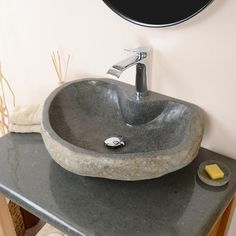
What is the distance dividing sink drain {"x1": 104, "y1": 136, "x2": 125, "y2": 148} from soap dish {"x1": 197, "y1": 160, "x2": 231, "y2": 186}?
26cm

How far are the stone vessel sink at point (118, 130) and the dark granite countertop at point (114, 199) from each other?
0.08 meters

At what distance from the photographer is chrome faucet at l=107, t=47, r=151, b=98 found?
3.34ft

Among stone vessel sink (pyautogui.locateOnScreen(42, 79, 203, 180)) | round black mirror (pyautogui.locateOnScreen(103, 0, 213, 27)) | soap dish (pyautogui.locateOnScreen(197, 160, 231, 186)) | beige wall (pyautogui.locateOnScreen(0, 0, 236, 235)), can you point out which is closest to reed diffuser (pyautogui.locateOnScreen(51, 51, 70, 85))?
beige wall (pyautogui.locateOnScreen(0, 0, 236, 235))

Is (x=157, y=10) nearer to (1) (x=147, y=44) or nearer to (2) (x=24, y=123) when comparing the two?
(1) (x=147, y=44)

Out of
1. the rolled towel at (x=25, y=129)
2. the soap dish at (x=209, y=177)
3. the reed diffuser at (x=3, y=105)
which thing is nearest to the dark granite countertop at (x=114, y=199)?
the soap dish at (x=209, y=177)

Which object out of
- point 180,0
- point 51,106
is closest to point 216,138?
point 180,0

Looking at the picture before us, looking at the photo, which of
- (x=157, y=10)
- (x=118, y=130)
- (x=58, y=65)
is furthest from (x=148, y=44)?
(x=58, y=65)

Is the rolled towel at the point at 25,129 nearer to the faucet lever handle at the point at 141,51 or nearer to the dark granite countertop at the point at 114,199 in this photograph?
the dark granite countertop at the point at 114,199

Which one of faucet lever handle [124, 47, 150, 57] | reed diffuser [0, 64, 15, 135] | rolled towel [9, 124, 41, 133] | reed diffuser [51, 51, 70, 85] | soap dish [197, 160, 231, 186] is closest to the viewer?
soap dish [197, 160, 231, 186]

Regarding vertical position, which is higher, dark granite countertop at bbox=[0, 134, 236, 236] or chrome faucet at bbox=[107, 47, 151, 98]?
chrome faucet at bbox=[107, 47, 151, 98]

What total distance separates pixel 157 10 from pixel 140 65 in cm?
17

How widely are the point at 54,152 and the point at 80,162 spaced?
10cm

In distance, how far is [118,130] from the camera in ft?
3.72

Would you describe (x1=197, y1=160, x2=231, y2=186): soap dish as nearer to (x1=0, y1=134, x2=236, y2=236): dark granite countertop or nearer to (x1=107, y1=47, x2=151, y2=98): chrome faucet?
(x1=0, y1=134, x2=236, y2=236): dark granite countertop
